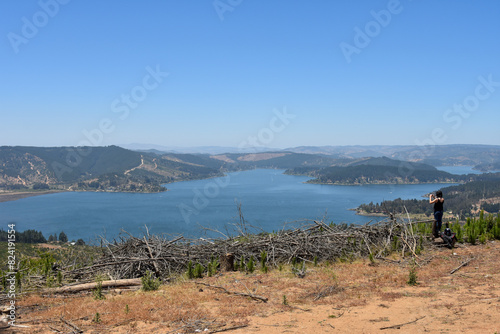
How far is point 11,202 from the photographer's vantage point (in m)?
159

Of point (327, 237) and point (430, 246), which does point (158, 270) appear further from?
point (430, 246)

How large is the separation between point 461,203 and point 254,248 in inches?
5210

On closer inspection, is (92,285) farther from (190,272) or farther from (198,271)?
(198,271)

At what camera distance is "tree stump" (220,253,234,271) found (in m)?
10.9

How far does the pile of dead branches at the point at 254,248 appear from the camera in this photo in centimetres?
1063

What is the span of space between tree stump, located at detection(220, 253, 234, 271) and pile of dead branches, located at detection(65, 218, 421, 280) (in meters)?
0.17

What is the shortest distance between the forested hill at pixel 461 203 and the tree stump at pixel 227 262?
80297 mm

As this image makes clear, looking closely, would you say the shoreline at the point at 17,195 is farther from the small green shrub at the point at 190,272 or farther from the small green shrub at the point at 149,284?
the small green shrub at the point at 149,284

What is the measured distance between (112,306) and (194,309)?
6.40 ft

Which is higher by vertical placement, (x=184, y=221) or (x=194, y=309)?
(x=194, y=309)

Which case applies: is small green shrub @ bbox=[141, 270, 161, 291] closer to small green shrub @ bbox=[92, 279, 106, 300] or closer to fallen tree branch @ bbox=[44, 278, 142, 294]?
fallen tree branch @ bbox=[44, 278, 142, 294]

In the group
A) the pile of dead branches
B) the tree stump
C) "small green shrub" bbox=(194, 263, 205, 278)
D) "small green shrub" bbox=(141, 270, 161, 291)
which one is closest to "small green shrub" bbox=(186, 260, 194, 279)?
"small green shrub" bbox=(194, 263, 205, 278)

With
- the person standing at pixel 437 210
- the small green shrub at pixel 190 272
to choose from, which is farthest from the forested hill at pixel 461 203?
the small green shrub at pixel 190 272

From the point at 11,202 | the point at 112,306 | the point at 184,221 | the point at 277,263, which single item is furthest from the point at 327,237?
the point at 11,202
